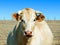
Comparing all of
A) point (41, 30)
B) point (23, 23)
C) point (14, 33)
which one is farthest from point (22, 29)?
point (41, 30)

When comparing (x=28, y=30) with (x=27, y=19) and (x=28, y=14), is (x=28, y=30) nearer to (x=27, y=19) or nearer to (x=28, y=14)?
(x=27, y=19)

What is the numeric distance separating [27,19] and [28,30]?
0.40m

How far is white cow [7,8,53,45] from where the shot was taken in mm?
6801

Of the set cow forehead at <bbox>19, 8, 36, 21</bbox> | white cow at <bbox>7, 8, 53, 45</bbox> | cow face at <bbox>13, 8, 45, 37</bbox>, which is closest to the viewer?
cow face at <bbox>13, 8, 45, 37</bbox>

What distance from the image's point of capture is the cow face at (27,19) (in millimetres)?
6628

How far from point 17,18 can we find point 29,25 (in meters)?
0.65

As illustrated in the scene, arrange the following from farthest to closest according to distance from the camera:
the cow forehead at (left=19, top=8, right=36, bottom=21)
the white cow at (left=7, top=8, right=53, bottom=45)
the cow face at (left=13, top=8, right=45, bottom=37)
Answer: the cow forehead at (left=19, top=8, right=36, bottom=21), the white cow at (left=7, top=8, right=53, bottom=45), the cow face at (left=13, top=8, right=45, bottom=37)

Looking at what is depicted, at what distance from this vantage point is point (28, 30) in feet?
21.6

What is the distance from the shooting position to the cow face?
663cm

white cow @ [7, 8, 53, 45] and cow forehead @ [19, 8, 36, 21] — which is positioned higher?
cow forehead @ [19, 8, 36, 21]

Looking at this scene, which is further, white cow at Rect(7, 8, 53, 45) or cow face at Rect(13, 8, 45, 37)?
white cow at Rect(7, 8, 53, 45)

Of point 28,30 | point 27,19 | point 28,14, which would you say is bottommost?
point 28,30

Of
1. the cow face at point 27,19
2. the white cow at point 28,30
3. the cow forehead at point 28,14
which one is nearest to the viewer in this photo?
the cow face at point 27,19

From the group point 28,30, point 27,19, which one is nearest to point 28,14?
point 27,19
